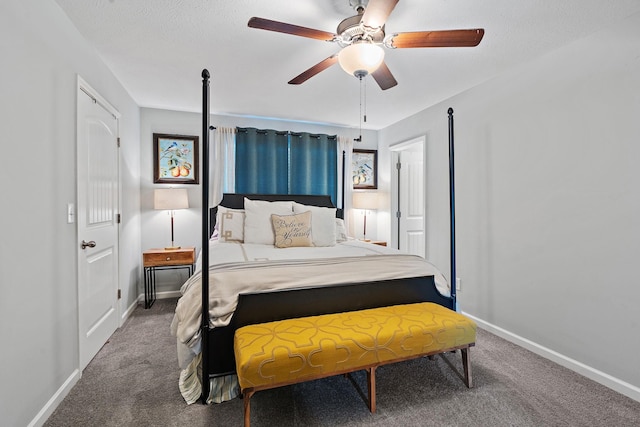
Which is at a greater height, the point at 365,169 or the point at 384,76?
the point at 384,76

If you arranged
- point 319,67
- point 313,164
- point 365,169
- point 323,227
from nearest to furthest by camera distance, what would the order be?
point 319,67, point 323,227, point 313,164, point 365,169

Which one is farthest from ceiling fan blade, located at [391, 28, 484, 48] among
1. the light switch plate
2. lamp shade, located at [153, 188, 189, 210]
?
lamp shade, located at [153, 188, 189, 210]

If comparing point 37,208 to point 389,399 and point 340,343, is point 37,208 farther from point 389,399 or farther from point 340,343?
point 389,399

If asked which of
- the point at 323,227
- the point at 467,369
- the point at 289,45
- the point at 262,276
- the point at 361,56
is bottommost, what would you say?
the point at 467,369

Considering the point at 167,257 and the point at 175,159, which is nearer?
the point at 167,257

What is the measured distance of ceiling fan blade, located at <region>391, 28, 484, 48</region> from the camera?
65.5 inches

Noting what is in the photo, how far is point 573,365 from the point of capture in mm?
2203

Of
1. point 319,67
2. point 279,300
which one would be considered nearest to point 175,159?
point 319,67

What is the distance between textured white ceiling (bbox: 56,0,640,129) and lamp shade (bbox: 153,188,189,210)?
41.7 inches

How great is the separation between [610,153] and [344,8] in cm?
200

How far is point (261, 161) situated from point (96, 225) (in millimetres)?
2165

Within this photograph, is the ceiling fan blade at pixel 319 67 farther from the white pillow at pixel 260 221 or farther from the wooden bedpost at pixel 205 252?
the white pillow at pixel 260 221

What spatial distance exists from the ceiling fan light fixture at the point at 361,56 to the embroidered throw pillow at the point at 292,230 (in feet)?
5.34

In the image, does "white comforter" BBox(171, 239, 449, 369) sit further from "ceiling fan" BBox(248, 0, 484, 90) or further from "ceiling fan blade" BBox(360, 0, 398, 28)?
"ceiling fan blade" BBox(360, 0, 398, 28)
